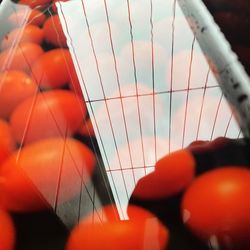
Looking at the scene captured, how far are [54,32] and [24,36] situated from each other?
4 cm

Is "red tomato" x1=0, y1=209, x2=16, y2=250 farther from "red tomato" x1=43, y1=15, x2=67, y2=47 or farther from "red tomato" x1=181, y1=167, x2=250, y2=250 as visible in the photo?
"red tomato" x1=43, y1=15, x2=67, y2=47

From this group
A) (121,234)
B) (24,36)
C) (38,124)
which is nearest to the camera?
(121,234)

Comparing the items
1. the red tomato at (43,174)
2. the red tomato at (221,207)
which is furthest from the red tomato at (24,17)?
the red tomato at (221,207)

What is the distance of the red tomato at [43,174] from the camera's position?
0.99 feet

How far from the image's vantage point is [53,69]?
0.43 meters

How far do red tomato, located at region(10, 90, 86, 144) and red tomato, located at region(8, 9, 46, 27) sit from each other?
19 cm

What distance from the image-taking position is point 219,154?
32 cm

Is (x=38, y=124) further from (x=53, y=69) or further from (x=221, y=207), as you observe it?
(x=221, y=207)

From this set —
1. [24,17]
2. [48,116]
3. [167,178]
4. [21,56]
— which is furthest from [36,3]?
[167,178]

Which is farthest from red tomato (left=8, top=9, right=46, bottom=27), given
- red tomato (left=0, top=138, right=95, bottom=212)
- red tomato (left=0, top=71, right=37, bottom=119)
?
red tomato (left=0, top=138, right=95, bottom=212)

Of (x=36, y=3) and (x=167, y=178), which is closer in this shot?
(x=167, y=178)

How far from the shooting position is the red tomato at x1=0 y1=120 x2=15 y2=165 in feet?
1.10

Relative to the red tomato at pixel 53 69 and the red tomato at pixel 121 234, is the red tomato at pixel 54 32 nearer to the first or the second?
the red tomato at pixel 53 69

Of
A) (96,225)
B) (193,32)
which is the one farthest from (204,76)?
(96,225)
